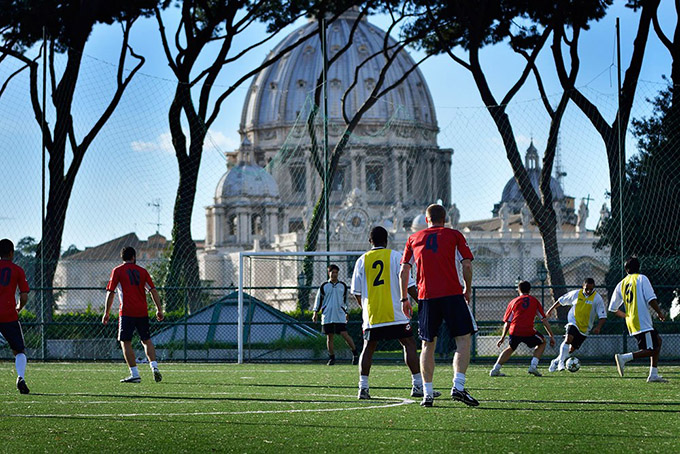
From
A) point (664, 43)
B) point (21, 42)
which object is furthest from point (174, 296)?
point (664, 43)

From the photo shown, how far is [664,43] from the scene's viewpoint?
25703mm

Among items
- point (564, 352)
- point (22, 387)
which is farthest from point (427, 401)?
point (564, 352)

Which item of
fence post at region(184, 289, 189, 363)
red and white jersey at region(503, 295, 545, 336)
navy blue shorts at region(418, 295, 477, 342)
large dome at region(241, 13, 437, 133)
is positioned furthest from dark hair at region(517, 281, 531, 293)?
large dome at region(241, 13, 437, 133)

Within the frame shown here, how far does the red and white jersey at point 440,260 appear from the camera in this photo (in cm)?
920

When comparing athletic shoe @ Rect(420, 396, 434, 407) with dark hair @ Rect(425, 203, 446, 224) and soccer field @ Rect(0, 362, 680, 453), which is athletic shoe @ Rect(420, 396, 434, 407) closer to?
soccer field @ Rect(0, 362, 680, 453)

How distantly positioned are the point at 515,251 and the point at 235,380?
75.9 m

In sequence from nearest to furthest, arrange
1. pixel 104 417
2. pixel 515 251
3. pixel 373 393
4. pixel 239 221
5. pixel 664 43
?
pixel 104 417 → pixel 373 393 → pixel 664 43 → pixel 515 251 → pixel 239 221

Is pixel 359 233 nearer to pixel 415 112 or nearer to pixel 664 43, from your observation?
pixel 415 112

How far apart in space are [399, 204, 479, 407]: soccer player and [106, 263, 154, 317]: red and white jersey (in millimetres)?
4202

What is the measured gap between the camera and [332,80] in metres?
126

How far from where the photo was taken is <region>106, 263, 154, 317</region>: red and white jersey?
1259cm

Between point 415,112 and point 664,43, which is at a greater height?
point 415,112

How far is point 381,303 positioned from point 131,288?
3.55m

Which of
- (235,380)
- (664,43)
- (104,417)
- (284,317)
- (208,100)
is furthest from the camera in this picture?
(208,100)
